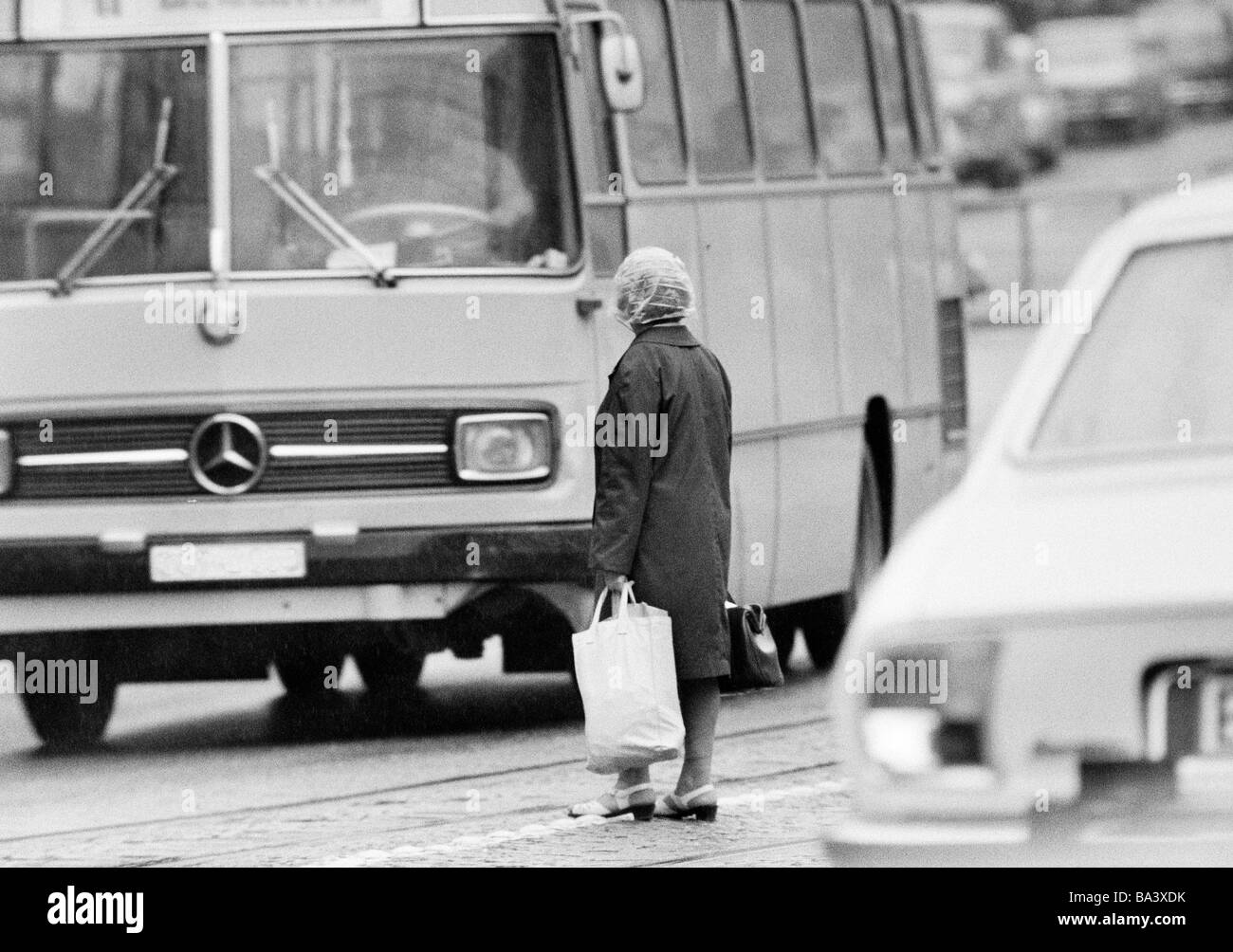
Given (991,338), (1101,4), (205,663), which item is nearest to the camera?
(205,663)

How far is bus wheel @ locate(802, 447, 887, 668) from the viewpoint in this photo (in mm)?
14695

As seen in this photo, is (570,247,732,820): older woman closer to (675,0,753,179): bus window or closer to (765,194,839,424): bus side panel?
(675,0,753,179): bus window

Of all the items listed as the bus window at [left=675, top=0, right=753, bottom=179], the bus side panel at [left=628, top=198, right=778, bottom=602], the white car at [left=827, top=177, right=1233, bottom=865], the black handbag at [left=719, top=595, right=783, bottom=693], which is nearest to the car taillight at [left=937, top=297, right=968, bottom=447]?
the bus window at [left=675, top=0, right=753, bottom=179]

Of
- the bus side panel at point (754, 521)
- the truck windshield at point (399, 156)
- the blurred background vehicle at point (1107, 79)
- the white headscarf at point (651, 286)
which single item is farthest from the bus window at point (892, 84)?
the blurred background vehicle at point (1107, 79)

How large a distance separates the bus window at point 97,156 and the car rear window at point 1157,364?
19.9 ft

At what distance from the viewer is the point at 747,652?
378 inches

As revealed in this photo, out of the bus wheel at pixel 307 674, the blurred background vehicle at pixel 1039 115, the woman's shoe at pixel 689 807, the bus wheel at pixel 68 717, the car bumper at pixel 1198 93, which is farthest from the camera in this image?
the car bumper at pixel 1198 93

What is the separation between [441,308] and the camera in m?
11.6

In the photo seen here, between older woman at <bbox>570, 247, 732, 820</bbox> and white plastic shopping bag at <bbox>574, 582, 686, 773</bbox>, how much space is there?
0.57 ft

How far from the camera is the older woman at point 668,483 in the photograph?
9328mm

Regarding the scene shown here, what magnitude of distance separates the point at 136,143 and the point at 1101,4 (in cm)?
5395

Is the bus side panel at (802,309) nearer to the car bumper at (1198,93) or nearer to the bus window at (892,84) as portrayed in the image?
the bus window at (892,84)
